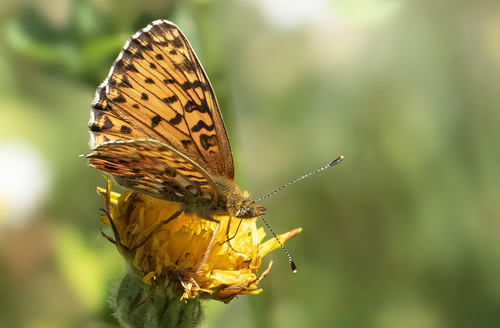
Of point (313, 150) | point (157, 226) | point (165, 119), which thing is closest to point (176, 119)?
point (165, 119)

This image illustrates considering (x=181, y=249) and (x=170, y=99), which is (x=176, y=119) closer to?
(x=170, y=99)

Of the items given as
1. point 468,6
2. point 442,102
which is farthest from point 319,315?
point 468,6

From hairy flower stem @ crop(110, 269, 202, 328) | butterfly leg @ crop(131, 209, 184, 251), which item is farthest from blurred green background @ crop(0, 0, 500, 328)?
butterfly leg @ crop(131, 209, 184, 251)

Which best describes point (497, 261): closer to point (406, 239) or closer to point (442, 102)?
point (406, 239)

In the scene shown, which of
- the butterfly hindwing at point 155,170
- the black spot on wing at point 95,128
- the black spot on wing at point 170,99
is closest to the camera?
the butterfly hindwing at point 155,170

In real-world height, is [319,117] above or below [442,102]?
above

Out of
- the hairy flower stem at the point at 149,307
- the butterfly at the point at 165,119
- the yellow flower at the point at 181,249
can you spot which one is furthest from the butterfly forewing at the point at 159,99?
the hairy flower stem at the point at 149,307

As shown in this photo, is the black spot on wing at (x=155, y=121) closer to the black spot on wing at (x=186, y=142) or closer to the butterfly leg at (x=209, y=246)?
the black spot on wing at (x=186, y=142)

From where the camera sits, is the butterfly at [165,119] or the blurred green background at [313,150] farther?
the blurred green background at [313,150]
